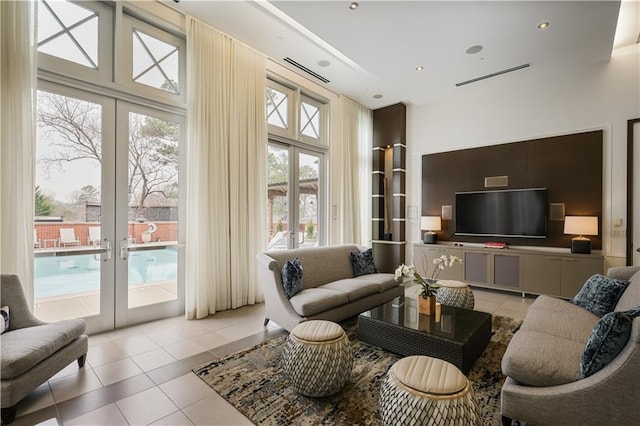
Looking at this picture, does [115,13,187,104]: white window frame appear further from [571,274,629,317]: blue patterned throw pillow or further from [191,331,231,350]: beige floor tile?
[571,274,629,317]: blue patterned throw pillow

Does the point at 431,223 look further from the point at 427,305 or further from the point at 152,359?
the point at 152,359

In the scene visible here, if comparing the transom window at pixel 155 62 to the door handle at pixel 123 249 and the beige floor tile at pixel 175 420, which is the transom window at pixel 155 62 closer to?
the door handle at pixel 123 249

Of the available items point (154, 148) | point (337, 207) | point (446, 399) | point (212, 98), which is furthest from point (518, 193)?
point (154, 148)

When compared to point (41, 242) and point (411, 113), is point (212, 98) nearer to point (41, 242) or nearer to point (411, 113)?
point (41, 242)

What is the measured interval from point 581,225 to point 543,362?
12.9 feet

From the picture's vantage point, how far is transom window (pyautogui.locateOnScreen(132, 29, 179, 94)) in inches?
147

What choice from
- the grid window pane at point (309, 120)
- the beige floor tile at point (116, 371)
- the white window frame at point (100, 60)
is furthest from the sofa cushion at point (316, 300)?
the grid window pane at point (309, 120)

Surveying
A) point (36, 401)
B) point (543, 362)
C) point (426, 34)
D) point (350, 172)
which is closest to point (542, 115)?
point (426, 34)

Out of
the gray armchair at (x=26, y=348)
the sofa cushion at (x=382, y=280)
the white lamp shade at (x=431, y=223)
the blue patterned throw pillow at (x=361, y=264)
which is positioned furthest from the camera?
the white lamp shade at (x=431, y=223)

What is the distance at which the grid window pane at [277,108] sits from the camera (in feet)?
17.3

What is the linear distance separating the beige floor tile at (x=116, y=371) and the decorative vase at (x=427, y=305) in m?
2.64

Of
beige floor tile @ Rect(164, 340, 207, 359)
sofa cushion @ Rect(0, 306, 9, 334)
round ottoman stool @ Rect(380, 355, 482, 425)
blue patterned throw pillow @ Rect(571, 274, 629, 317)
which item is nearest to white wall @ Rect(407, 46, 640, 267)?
blue patterned throw pillow @ Rect(571, 274, 629, 317)

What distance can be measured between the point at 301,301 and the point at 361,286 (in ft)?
3.15

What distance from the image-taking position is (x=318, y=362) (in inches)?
84.4
